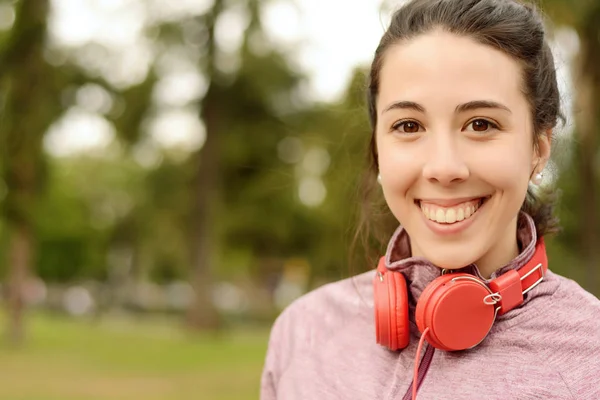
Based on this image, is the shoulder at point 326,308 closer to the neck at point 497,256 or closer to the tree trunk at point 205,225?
the neck at point 497,256

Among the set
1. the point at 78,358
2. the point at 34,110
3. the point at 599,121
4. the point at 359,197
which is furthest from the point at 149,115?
the point at 359,197

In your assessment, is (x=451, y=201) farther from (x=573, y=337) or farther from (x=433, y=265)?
(x=573, y=337)

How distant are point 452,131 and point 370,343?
60cm

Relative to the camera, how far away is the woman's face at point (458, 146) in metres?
1.59

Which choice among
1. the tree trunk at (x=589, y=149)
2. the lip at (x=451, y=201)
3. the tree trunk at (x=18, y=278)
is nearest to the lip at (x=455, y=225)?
the lip at (x=451, y=201)

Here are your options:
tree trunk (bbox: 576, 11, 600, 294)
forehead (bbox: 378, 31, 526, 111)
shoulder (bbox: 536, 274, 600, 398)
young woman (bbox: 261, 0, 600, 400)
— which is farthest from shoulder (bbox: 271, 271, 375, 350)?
tree trunk (bbox: 576, 11, 600, 294)

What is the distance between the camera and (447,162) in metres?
1.59

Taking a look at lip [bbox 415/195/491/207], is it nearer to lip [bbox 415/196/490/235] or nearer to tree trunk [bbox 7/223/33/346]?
lip [bbox 415/196/490/235]

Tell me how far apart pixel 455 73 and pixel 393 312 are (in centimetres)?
55

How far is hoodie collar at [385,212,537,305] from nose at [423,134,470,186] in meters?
0.21

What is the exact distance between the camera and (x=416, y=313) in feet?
→ 5.36

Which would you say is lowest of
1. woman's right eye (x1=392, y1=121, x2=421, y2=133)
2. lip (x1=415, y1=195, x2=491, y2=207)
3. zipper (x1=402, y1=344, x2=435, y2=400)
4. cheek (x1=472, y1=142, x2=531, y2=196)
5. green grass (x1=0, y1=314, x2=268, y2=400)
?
zipper (x1=402, y1=344, x2=435, y2=400)

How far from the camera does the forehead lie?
5.22 feet

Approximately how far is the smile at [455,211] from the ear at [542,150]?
200mm
